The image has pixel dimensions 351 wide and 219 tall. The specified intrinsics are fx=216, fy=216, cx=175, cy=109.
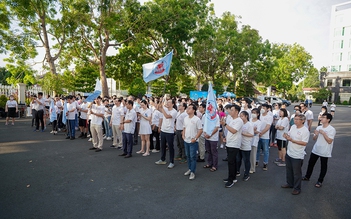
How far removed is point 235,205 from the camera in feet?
13.8

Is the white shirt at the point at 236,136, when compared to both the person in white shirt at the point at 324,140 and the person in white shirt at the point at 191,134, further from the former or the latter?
the person in white shirt at the point at 324,140

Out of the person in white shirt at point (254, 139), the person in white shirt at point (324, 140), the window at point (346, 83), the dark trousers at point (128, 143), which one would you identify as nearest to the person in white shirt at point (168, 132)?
the dark trousers at point (128, 143)

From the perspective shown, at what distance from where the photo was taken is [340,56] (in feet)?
176

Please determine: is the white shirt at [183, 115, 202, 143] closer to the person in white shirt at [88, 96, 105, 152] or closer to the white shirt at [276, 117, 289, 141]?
the white shirt at [276, 117, 289, 141]

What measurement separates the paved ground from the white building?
57320 mm

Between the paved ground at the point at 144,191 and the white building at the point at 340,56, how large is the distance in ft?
188

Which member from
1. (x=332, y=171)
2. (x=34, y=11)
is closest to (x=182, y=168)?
(x=332, y=171)

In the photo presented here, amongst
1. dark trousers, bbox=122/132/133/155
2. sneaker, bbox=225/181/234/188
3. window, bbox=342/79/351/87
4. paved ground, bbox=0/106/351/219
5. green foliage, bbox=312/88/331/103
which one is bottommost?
paved ground, bbox=0/106/351/219

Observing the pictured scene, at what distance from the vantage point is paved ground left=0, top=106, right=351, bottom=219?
394 cm

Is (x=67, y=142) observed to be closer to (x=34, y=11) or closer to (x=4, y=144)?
(x=4, y=144)

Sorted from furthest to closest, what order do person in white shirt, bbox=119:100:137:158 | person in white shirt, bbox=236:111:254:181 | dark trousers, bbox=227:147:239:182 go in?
person in white shirt, bbox=119:100:137:158
person in white shirt, bbox=236:111:254:181
dark trousers, bbox=227:147:239:182

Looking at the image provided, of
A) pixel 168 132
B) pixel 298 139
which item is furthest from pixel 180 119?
pixel 298 139

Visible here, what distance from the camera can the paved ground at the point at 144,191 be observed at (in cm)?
394

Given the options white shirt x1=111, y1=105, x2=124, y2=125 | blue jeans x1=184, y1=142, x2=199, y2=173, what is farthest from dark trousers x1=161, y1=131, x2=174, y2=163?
white shirt x1=111, y1=105, x2=124, y2=125
